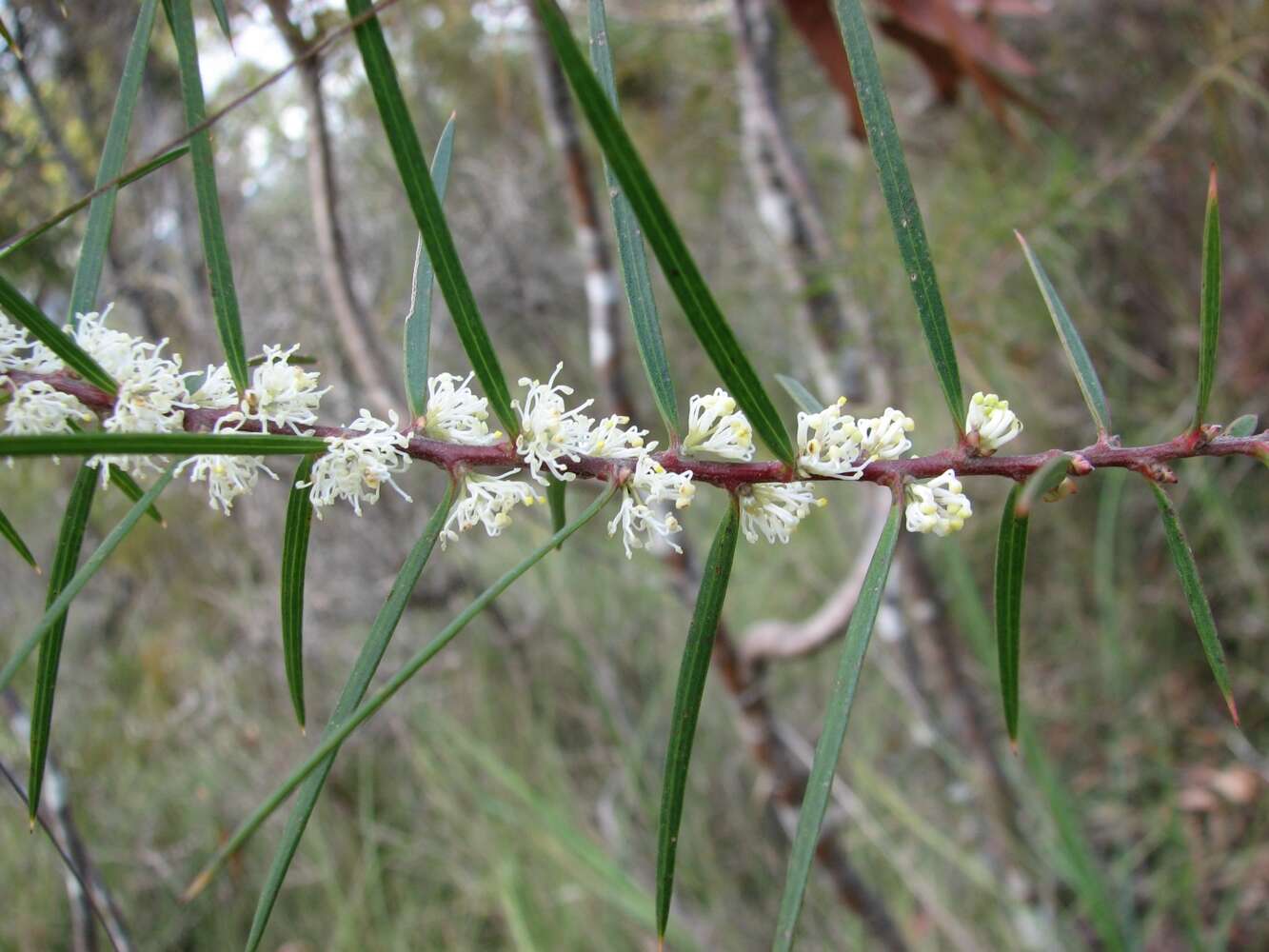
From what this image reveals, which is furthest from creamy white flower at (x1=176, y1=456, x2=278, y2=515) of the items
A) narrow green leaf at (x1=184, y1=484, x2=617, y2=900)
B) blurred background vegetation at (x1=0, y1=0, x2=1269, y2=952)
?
blurred background vegetation at (x1=0, y1=0, x2=1269, y2=952)

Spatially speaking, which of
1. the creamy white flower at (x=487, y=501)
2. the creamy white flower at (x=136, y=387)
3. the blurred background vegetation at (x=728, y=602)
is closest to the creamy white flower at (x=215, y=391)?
the creamy white flower at (x=136, y=387)

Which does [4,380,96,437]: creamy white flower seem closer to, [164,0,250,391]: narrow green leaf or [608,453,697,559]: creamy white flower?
[164,0,250,391]: narrow green leaf

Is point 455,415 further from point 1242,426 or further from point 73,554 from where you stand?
point 1242,426

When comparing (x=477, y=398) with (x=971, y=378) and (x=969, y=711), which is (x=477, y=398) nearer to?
(x=969, y=711)

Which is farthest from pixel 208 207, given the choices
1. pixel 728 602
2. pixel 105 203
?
pixel 728 602

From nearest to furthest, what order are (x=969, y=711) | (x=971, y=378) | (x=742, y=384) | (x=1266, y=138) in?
(x=742, y=384), (x=969, y=711), (x=971, y=378), (x=1266, y=138)

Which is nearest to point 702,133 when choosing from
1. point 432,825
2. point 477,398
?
point 432,825
